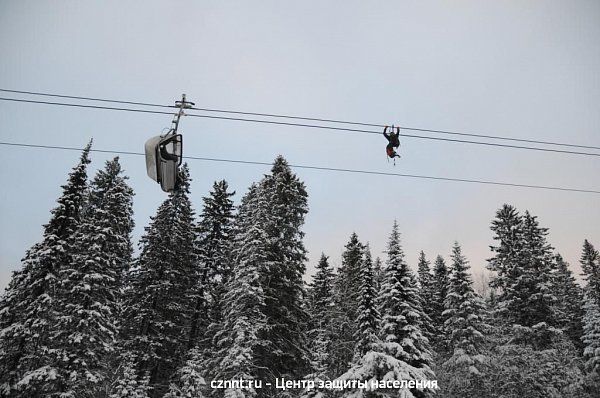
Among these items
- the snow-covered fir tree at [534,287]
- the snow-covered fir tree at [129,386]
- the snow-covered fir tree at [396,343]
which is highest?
the snow-covered fir tree at [534,287]

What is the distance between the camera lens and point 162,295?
2530 centimetres

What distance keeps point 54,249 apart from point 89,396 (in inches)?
333

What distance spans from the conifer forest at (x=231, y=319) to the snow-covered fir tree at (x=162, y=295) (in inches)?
4.0

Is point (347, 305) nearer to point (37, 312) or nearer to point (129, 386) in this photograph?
point (129, 386)

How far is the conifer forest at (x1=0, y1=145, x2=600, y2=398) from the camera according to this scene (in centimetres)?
1789

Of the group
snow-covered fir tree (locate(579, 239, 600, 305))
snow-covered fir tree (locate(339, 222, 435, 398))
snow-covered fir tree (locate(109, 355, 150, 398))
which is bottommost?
snow-covered fir tree (locate(109, 355, 150, 398))

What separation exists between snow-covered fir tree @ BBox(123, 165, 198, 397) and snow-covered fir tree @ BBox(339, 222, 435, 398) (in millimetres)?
14330

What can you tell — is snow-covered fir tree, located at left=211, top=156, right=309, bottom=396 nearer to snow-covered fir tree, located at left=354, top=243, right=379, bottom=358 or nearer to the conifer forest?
the conifer forest

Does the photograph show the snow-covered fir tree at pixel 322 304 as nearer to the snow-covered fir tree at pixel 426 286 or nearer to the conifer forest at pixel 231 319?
the conifer forest at pixel 231 319

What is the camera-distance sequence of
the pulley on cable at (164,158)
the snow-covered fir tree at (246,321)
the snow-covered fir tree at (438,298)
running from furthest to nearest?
the snow-covered fir tree at (438,298)
the snow-covered fir tree at (246,321)
the pulley on cable at (164,158)

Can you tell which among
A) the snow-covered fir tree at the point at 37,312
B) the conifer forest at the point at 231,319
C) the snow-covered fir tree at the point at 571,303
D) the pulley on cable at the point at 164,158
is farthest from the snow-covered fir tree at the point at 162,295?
the snow-covered fir tree at the point at 571,303

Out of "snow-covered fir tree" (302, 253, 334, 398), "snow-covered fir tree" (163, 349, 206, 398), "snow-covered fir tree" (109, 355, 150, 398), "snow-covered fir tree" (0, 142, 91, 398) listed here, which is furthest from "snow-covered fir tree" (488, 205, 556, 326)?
"snow-covered fir tree" (0, 142, 91, 398)

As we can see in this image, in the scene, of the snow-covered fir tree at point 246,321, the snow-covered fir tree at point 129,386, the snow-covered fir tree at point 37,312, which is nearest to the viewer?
the snow-covered fir tree at point 246,321

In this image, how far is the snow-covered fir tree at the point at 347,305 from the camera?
88.5 ft
